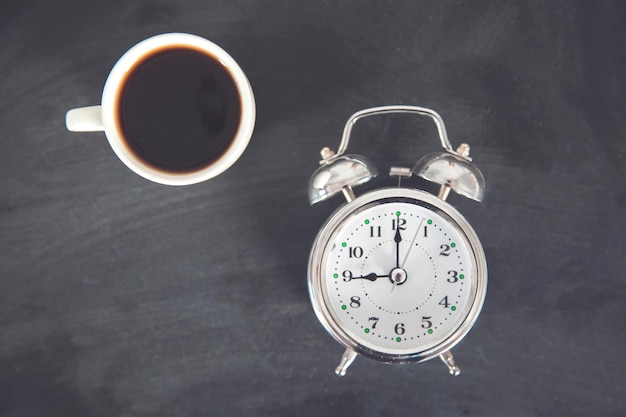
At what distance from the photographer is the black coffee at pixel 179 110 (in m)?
0.73

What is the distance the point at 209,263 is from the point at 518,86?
1.60ft

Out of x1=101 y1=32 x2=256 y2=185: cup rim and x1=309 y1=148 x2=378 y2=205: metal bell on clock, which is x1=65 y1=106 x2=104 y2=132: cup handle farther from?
x1=309 y1=148 x2=378 y2=205: metal bell on clock

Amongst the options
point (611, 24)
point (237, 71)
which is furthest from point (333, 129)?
point (611, 24)

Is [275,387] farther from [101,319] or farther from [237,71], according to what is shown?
[237,71]

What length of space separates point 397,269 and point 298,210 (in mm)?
168

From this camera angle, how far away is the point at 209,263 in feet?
2.78

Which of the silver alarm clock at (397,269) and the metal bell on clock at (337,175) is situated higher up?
the metal bell on clock at (337,175)

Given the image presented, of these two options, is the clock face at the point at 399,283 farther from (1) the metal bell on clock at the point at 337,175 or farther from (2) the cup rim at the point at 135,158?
(2) the cup rim at the point at 135,158

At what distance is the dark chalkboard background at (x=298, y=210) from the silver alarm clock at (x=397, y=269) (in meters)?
0.08

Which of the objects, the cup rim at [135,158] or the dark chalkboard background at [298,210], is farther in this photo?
the dark chalkboard background at [298,210]

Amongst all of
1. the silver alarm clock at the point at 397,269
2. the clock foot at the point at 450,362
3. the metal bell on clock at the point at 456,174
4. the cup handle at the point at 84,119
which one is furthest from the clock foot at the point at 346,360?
the cup handle at the point at 84,119

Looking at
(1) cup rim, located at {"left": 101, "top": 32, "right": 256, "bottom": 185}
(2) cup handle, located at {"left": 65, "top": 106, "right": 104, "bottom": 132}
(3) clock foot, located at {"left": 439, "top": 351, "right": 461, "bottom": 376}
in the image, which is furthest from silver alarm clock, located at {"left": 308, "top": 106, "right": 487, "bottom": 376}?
(2) cup handle, located at {"left": 65, "top": 106, "right": 104, "bottom": 132}

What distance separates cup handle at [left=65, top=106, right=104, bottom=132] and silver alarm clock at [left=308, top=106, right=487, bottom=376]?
0.26 m

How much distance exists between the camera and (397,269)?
2.48 feet
